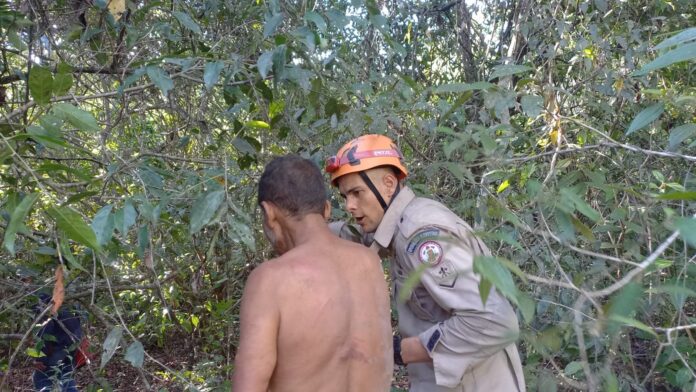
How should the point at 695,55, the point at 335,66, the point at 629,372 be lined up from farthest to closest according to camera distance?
the point at 629,372
the point at 335,66
the point at 695,55

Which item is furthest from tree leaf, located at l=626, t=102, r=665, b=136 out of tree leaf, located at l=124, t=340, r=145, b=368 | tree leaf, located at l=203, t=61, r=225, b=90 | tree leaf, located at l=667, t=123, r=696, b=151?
tree leaf, located at l=124, t=340, r=145, b=368

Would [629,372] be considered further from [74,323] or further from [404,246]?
[74,323]

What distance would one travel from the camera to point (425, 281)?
2203mm

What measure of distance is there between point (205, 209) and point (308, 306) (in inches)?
17.5

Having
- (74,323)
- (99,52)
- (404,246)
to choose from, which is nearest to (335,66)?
(99,52)

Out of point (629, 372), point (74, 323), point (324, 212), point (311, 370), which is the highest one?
point (324, 212)

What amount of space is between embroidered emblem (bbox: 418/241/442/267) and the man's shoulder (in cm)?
9

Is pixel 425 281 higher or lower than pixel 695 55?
lower

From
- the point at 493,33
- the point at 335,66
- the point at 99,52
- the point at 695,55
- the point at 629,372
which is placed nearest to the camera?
the point at 695,55

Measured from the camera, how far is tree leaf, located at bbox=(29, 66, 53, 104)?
1949 mm

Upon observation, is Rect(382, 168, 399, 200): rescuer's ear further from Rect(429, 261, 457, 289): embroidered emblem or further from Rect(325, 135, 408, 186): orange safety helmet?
Rect(429, 261, 457, 289): embroidered emblem

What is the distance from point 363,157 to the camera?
7.86 ft

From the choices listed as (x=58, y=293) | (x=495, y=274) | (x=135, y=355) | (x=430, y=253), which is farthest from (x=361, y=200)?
(x=495, y=274)

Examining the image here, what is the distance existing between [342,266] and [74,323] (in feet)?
8.05
